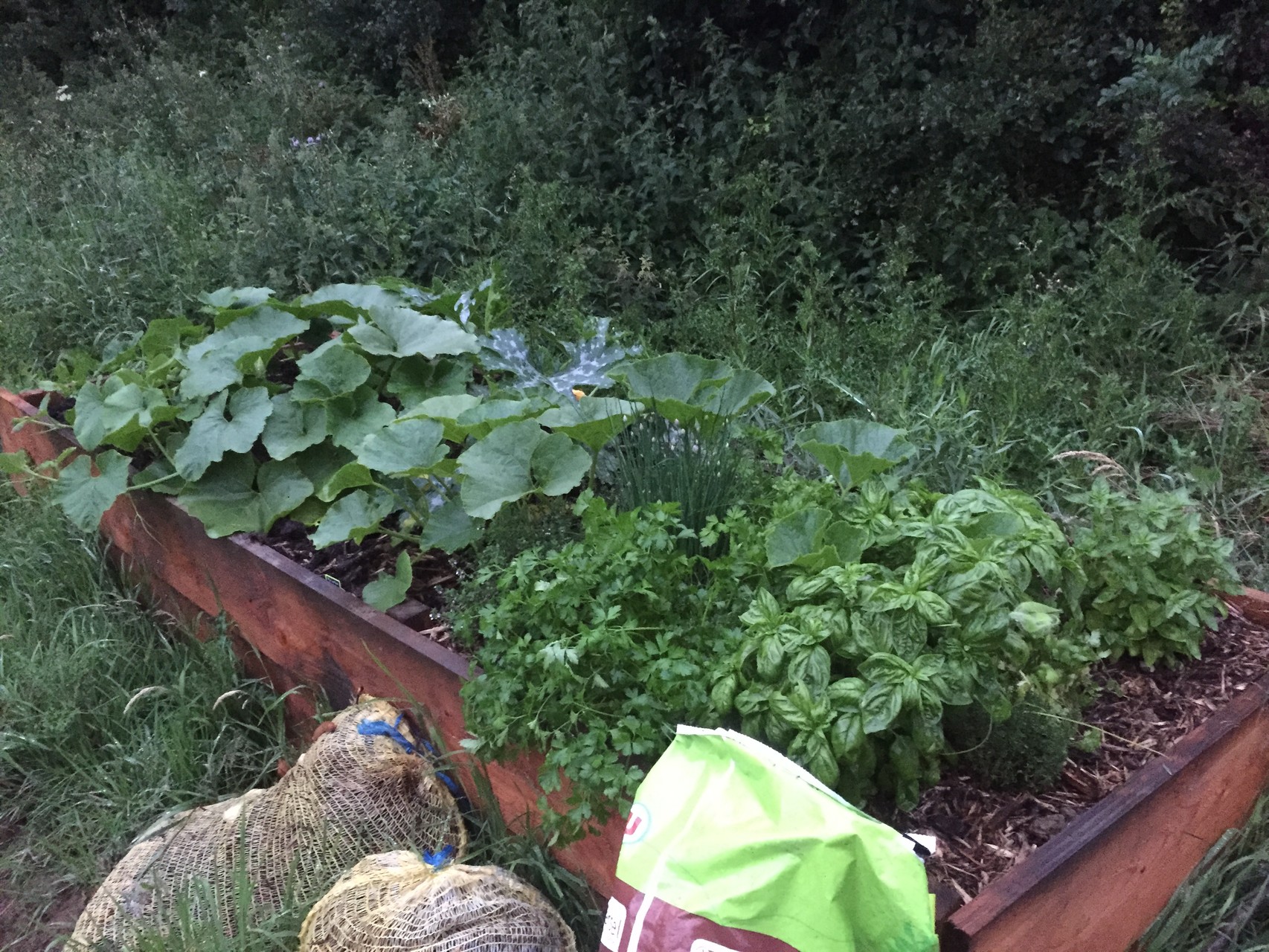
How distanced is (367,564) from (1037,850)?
1752 mm

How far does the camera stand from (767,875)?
3.96 ft

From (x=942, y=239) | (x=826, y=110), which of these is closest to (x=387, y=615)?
(x=942, y=239)

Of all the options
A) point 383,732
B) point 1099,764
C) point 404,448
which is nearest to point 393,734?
point 383,732

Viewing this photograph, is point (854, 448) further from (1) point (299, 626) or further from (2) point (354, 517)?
(1) point (299, 626)

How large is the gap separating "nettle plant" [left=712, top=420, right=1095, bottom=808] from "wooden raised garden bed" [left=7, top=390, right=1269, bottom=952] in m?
0.22

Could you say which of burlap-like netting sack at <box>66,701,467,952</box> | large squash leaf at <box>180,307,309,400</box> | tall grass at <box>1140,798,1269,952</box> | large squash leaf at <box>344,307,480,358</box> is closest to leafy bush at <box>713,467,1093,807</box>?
tall grass at <box>1140,798,1269,952</box>

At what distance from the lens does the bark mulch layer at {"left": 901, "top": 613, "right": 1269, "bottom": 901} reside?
1.58 m

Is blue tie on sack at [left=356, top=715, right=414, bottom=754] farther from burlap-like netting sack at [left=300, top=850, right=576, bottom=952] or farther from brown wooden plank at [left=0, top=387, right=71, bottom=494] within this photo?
brown wooden plank at [left=0, top=387, right=71, bottom=494]

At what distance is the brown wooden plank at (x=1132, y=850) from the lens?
4.64 ft

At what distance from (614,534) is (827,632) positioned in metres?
0.47

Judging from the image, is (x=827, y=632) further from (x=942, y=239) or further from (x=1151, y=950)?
(x=942, y=239)

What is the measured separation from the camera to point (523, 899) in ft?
5.68

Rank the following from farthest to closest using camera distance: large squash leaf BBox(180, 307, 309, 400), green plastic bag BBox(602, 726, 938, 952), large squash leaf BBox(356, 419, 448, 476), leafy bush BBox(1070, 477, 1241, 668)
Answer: large squash leaf BBox(180, 307, 309, 400), large squash leaf BBox(356, 419, 448, 476), leafy bush BBox(1070, 477, 1241, 668), green plastic bag BBox(602, 726, 938, 952)

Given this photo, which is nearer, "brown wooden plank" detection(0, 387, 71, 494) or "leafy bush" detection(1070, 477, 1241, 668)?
"leafy bush" detection(1070, 477, 1241, 668)
